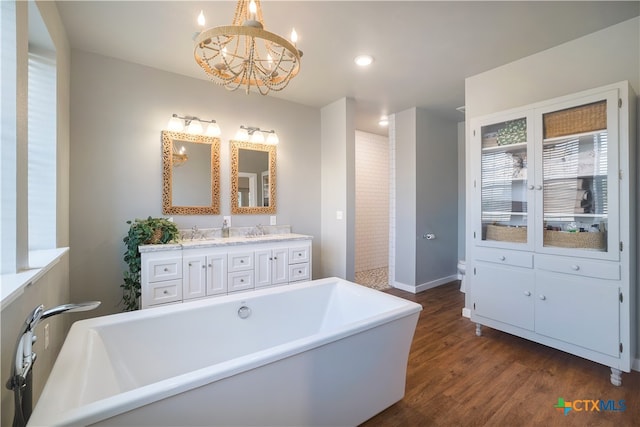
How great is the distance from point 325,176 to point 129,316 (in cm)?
295

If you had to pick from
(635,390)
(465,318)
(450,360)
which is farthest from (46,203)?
(635,390)

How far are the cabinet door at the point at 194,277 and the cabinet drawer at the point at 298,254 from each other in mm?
955

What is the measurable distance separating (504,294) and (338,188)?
2193mm

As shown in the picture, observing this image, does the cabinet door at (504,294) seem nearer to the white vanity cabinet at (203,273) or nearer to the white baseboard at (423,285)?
the white baseboard at (423,285)

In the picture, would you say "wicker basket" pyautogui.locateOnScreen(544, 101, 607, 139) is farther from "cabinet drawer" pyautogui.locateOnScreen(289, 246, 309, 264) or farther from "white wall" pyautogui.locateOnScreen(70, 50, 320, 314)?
"white wall" pyautogui.locateOnScreen(70, 50, 320, 314)

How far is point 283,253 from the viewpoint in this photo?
3.32 meters

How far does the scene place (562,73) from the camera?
2.61 metres

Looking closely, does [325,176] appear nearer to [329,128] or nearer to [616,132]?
[329,128]

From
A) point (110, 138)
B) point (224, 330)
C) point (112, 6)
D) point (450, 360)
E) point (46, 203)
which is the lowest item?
point (450, 360)

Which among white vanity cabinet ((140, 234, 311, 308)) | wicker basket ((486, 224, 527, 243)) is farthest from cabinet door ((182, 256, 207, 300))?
wicker basket ((486, 224, 527, 243))

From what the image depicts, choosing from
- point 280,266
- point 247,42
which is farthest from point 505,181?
point 247,42

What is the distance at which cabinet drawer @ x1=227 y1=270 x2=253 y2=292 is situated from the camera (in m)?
2.96

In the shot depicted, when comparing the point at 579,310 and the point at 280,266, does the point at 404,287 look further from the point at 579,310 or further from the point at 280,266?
the point at 579,310

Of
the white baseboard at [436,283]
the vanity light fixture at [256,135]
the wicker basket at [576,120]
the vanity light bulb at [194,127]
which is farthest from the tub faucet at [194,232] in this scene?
the wicker basket at [576,120]
